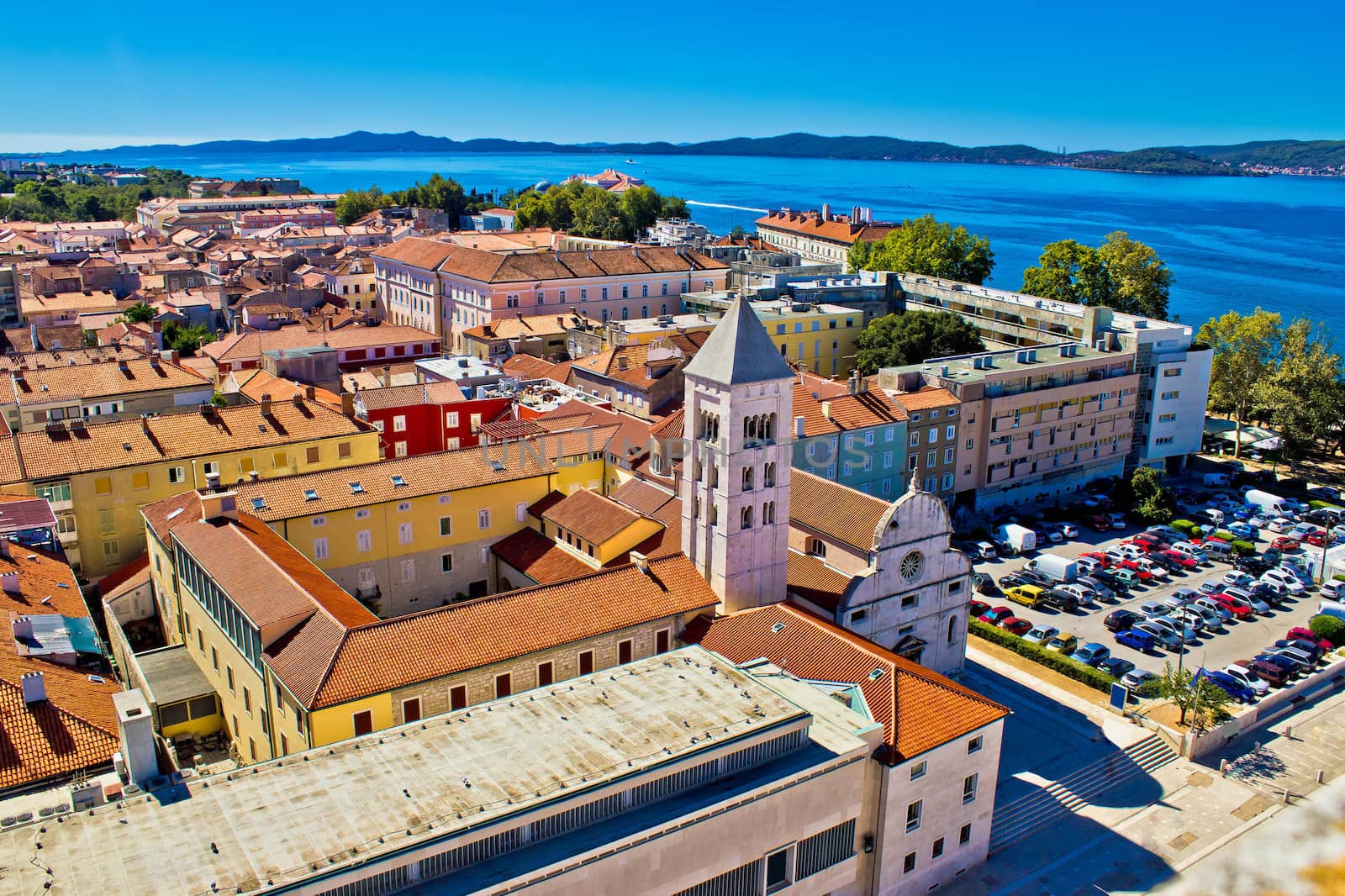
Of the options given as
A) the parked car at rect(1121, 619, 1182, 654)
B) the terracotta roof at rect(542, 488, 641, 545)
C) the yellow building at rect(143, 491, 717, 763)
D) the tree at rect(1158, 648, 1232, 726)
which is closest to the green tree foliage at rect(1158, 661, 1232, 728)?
the tree at rect(1158, 648, 1232, 726)

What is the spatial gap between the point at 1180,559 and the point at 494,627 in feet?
125

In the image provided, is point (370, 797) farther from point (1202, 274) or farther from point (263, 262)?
point (1202, 274)

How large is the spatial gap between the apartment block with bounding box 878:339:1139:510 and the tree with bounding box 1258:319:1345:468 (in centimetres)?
1027

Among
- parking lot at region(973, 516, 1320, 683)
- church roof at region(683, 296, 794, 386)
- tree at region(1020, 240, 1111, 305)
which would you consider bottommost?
parking lot at region(973, 516, 1320, 683)

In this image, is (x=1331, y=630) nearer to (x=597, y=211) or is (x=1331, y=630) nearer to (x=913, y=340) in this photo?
(x=913, y=340)

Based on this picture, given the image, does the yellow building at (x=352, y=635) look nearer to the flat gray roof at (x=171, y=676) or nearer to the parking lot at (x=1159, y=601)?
the flat gray roof at (x=171, y=676)

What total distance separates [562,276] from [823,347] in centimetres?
2156

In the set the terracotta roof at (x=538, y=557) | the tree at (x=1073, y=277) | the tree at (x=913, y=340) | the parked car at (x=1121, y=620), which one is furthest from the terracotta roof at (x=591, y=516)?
the tree at (x=1073, y=277)

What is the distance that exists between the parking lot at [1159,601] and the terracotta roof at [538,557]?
21.0 metres

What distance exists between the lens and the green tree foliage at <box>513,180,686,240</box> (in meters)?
138

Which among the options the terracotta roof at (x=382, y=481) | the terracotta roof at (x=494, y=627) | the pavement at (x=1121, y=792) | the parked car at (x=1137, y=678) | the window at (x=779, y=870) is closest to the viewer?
the window at (x=779, y=870)

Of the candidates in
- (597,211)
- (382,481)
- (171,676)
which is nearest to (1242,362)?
(382,481)

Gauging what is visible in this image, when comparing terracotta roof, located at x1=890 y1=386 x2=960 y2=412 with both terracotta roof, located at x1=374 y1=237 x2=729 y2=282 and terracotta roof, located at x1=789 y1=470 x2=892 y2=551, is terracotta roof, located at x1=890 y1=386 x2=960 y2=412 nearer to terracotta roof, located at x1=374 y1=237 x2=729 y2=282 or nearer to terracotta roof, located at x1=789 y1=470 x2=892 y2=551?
terracotta roof, located at x1=789 y1=470 x2=892 y2=551

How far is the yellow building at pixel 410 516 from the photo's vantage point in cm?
3759
